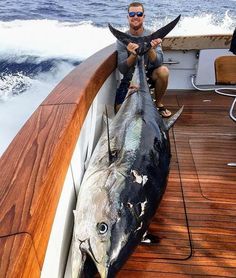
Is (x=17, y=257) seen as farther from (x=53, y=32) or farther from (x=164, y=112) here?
(x=53, y=32)

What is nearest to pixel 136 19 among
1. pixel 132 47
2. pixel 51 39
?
pixel 132 47

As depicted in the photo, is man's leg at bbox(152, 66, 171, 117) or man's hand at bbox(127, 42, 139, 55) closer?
man's hand at bbox(127, 42, 139, 55)

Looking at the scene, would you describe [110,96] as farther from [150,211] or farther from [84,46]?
[84,46]

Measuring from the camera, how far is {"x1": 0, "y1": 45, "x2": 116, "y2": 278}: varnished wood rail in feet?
2.61

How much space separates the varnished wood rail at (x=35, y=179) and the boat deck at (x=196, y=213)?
2.01 feet

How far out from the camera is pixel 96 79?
200cm

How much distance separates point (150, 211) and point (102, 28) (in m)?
9.70

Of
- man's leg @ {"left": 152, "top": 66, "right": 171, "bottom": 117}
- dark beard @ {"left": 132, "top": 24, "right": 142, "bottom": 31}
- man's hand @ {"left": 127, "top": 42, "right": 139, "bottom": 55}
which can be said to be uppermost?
dark beard @ {"left": 132, "top": 24, "right": 142, "bottom": 31}

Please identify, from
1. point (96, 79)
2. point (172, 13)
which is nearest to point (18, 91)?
point (96, 79)

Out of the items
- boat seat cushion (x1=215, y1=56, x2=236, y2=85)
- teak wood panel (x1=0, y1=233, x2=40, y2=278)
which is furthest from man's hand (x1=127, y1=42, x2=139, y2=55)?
teak wood panel (x1=0, y1=233, x2=40, y2=278)

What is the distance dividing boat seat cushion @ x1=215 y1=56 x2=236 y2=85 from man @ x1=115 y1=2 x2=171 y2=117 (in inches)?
19.7

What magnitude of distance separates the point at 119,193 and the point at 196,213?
722 mm

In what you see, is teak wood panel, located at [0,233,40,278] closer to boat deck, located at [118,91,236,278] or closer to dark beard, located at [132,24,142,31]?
boat deck, located at [118,91,236,278]

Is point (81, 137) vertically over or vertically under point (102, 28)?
over
